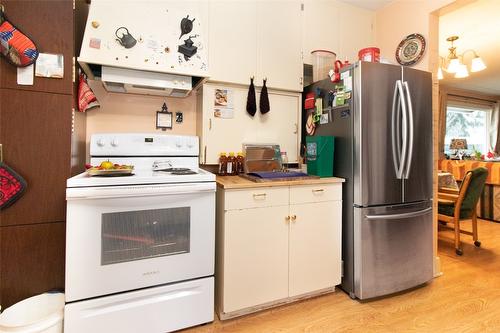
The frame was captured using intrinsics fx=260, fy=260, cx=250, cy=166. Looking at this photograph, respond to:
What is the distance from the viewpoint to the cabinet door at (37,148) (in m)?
1.40

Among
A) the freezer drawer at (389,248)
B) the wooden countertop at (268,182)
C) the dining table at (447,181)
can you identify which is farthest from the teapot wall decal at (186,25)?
the dining table at (447,181)

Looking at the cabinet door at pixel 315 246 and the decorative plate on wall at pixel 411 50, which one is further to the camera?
the decorative plate on wall at pixel 411 50

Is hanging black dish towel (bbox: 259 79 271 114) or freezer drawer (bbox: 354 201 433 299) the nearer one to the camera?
freezer drawer (bbox: 354 201 433 299)

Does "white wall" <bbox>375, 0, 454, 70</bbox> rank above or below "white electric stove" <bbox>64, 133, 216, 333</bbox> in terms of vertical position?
above

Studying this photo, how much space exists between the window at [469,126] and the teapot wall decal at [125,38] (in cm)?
639

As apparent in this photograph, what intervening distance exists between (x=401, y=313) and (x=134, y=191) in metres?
1.87

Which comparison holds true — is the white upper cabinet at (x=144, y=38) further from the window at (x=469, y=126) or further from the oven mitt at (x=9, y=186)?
the window at (x=469, y=126)

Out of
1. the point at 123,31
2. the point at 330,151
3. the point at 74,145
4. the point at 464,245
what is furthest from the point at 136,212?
the point at 464,245

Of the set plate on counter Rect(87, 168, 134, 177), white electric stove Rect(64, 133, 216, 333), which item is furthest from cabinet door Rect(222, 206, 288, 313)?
plate on counter Rect(87, 168, 134, 177)

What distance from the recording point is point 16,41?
1352 millimetres

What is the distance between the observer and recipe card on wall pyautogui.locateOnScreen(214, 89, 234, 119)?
2077mm

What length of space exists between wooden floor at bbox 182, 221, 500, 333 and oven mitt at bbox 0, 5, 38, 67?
177 centimetres

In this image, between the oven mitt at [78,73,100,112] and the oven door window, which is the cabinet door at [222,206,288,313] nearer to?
the oven door window

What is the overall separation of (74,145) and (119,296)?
0.92m
